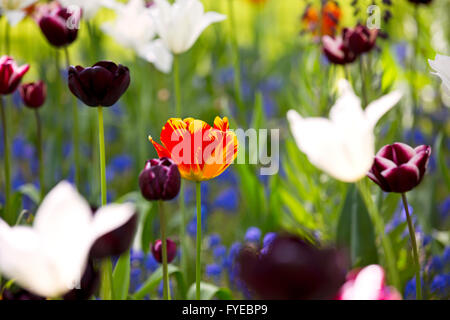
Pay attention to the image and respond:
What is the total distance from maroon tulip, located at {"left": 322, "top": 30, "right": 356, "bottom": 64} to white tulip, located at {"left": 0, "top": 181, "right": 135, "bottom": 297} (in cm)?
57

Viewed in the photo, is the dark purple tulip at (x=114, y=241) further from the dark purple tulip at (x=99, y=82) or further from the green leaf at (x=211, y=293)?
the green leaf at (x=211, y=293)

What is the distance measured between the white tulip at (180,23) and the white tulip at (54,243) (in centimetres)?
44

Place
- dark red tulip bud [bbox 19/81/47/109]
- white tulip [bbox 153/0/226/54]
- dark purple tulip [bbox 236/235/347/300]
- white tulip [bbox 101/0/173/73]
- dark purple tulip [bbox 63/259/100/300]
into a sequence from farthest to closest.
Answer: white tulip [bbox 101/0/173/73] < dark red tulip bud [bbox 19/81/47/109] < white tulip [bbox 153/0/226/54] < dark purple tulip [bbox 63/259/100/300] < dark purple tulip [bbox 236/235/347/300]

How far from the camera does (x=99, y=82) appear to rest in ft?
1.95

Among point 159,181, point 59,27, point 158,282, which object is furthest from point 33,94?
point 159,181

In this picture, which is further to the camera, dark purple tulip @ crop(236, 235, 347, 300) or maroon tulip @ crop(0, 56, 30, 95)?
maroon tulip @ crop(0, 56, 30, 95)

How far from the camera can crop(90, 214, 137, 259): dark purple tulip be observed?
500 millimetres

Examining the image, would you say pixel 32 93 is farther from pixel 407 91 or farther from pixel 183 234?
pixel 407 91

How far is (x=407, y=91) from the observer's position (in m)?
1.65

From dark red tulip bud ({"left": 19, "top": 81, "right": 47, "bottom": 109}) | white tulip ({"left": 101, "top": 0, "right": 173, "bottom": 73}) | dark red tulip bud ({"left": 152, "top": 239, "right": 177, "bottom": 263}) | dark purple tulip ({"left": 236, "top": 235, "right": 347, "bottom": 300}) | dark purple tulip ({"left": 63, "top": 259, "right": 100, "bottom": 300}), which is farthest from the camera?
white tulip ({"left": 101, "top": 0, "right": 173, "bottom": 73})

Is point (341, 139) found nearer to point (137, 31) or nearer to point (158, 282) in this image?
point (158, 282)

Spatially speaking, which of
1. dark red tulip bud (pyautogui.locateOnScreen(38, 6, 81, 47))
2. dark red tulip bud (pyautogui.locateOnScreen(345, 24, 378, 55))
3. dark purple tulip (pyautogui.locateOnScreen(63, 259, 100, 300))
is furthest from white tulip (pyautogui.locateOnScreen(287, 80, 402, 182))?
dark red tulip bud (pyautogui.locateOnScreen(38, 6, 81, 47))

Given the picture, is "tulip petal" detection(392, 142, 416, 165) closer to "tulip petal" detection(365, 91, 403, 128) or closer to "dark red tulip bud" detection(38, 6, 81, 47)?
"tulip petal" detection(365, 91, 403, 128)
